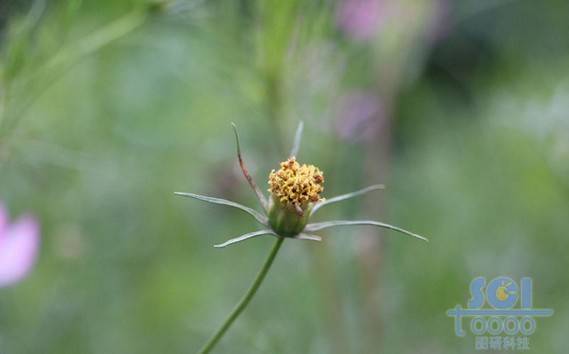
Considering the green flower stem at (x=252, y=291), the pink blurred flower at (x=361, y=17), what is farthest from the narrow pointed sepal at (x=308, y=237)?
the pink blurred flower at (x=361, y=17)

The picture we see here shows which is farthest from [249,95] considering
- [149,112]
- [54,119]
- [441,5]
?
[441,5]

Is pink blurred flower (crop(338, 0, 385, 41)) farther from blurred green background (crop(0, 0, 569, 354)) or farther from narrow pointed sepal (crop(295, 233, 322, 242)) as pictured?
narrow pointed sepal (crop(295, 233, 322, 242))

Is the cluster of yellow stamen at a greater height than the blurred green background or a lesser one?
lesser

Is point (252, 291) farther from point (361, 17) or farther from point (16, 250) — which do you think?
point (361, 17)

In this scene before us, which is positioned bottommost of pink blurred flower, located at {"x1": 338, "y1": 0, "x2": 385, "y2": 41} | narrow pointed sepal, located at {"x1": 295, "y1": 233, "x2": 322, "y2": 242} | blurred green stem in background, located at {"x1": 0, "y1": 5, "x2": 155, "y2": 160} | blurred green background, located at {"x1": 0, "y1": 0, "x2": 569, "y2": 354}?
narrow pointed sepal, located at {"x1": 295, "y1": 233, "x2": 322, "y2": 242}

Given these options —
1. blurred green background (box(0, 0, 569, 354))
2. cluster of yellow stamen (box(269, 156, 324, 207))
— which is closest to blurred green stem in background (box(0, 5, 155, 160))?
blurred green background (box(0, 0, 569, 354))

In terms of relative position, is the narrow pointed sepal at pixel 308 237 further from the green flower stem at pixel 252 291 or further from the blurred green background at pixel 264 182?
the blurred green background at pixel 264 182
